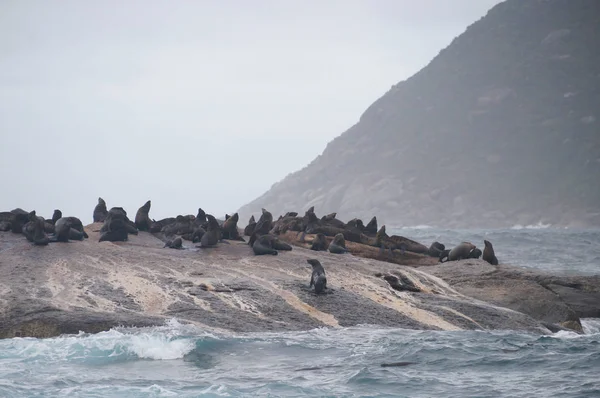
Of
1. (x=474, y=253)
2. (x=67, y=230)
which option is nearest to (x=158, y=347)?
(x=67, y=230)

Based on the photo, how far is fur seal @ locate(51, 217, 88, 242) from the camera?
761 inches

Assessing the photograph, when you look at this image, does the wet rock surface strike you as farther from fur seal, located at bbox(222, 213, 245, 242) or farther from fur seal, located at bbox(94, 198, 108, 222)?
fur seal, located at bbox(94, 198, 108, 222)

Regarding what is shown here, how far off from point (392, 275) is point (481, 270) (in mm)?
3364

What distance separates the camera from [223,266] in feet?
60.4

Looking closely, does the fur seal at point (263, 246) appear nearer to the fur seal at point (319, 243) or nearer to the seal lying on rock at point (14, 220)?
the fur seal at point (319, 243)

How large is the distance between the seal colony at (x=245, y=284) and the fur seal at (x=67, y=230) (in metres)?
0.03

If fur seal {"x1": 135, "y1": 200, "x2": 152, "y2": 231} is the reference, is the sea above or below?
below

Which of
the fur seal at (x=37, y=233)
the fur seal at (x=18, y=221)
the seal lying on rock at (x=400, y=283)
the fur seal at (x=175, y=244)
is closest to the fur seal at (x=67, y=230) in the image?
the fur seal at (x=37, y=233)

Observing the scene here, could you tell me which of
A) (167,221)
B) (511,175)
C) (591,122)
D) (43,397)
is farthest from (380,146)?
(43,397)

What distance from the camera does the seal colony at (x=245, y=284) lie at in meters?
15.0

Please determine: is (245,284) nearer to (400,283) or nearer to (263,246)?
(263,246)

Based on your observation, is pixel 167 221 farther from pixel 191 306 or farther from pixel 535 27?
pixel 535 27

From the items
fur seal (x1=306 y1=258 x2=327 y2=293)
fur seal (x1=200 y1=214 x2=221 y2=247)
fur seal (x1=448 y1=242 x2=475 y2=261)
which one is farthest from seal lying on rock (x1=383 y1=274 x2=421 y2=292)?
fur seal (x1=448 y1=242 x2=475 y2=261)

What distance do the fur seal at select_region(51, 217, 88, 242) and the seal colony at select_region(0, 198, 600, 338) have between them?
0.11 ft
